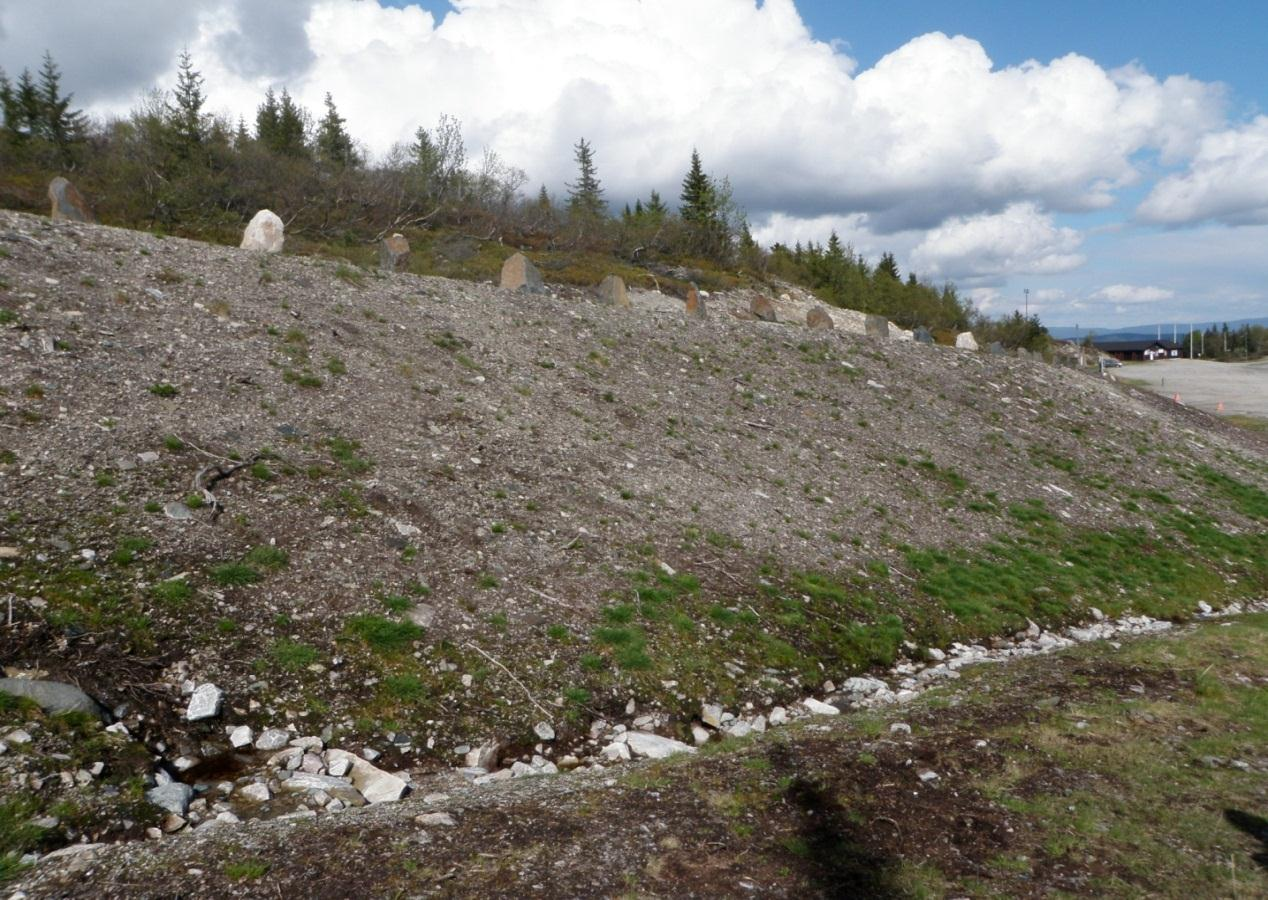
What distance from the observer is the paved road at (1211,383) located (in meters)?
67.1

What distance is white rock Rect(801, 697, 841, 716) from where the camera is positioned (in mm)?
10994

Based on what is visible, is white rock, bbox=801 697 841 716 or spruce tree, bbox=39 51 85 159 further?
spruce tree, bbox=39 51 85 159

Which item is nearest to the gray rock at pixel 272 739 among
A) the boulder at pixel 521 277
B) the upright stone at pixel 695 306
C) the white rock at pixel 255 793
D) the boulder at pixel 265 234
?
the white rock at pixel 255 793

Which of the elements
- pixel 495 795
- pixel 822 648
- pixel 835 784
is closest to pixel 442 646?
pixel 495 795

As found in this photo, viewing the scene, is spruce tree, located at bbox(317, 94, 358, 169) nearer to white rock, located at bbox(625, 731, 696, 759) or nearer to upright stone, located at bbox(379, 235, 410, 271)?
upright stone, located at bbox(379, 235, 410, 271)

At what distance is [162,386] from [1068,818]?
15578mm

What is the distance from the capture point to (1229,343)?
166 meters

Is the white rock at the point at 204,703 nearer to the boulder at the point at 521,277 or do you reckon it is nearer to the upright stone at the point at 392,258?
the boulder at the point at 521,277

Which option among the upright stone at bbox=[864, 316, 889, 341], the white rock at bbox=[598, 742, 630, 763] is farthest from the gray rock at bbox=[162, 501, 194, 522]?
the upright stone at bbox=[864, 316, 889, 341]

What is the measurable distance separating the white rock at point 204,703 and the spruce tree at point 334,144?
60440 millimetres

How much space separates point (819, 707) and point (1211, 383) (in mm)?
102849

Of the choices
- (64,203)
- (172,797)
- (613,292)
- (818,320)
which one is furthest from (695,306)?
(172,797)

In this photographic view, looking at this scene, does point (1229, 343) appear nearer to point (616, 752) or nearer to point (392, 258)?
point (392, 258)

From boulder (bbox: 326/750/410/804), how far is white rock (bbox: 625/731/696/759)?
284cm
